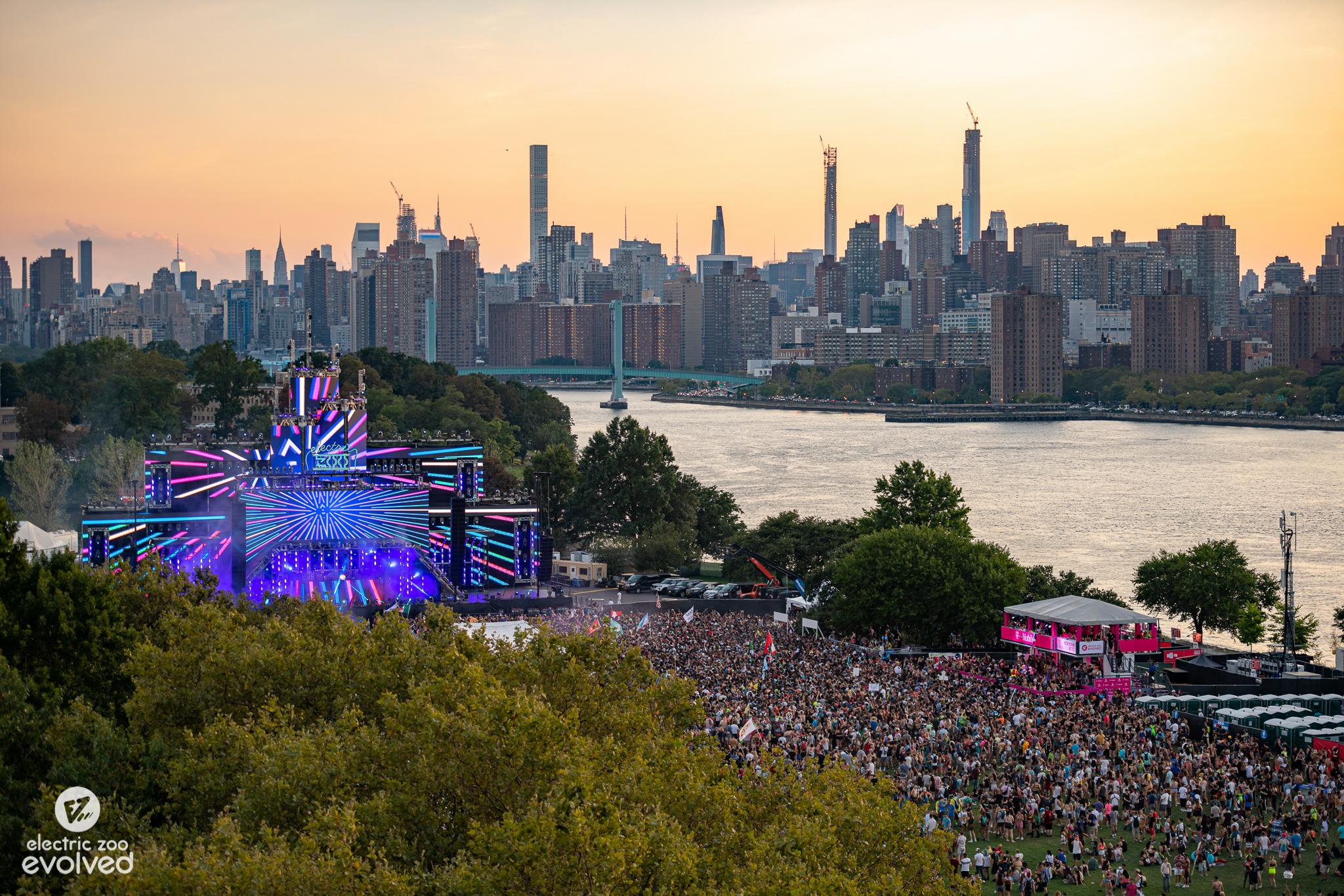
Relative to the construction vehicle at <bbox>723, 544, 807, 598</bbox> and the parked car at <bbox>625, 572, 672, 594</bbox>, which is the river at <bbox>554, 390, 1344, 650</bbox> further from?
the parked car at <bbox>625, 572, 672, 594</bbox>

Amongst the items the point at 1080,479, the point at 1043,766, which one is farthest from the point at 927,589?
the point at 1080,479

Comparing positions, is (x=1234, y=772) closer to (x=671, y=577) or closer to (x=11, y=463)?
(x=671, y=577)

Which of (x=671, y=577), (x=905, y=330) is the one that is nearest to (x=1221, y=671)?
(x=671, y=577)

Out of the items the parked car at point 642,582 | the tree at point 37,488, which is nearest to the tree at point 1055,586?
the parked car at point 642,582

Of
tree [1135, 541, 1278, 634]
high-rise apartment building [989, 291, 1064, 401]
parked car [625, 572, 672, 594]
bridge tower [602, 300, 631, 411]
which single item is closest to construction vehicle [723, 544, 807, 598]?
parked car [625, 572, 672, 594]

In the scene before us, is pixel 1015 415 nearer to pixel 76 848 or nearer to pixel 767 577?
pixel 767 577

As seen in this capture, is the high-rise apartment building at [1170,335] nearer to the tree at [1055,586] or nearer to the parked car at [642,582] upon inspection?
the parked car at [642,582]
